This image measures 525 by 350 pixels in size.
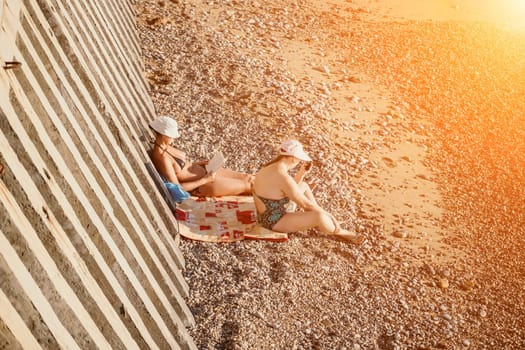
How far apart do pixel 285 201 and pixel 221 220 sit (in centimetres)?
67

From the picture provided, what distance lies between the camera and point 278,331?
17.5 ft

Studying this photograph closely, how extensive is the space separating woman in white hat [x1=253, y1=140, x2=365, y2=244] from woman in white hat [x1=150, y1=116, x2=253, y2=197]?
52 cm

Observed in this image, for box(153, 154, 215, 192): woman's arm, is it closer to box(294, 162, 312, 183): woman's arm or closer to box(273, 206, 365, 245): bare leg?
box(273, 206, 365, 245): bare leg

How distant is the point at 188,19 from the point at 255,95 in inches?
127

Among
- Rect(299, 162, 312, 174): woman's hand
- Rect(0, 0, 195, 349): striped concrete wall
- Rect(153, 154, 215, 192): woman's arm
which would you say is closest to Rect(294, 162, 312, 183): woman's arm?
Rect(299, 162, 312, 174): woman's hand

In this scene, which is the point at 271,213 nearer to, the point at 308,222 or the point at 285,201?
the point at 285,201

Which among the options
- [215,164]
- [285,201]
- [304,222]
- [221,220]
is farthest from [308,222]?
[215,164]

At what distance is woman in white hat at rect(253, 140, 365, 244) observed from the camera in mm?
6688

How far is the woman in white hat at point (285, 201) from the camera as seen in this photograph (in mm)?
6688

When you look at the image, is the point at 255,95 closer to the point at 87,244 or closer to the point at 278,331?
the point at 278,331

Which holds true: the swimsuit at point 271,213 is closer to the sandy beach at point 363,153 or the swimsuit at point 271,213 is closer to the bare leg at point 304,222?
the bare leg at point 304,222

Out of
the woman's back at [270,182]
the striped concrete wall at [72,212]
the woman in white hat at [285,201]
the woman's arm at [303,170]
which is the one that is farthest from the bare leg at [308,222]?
the striped concrete wall at [72,212]

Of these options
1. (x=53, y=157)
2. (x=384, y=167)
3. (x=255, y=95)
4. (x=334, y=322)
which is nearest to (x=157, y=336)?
(x=53, y=157)

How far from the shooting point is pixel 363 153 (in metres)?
9.10
